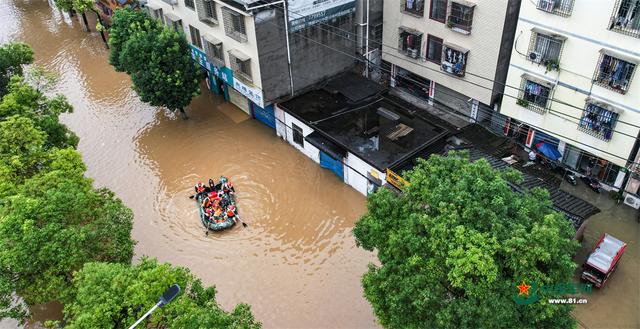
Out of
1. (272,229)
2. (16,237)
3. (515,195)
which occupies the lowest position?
(272,229)

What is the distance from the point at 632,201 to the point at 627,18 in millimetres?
10023

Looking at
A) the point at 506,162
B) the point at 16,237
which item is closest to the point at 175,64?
the point at 16,237

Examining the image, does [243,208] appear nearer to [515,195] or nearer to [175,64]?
[175,64]

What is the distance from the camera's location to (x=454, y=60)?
30016mm

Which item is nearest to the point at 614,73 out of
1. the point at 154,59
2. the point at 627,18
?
the point at 627,18

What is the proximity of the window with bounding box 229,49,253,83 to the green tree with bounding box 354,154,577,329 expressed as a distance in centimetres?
1618

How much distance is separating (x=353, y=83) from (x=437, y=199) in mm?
17993

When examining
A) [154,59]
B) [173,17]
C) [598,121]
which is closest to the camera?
[598,121]

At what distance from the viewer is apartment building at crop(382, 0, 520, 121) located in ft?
89.4

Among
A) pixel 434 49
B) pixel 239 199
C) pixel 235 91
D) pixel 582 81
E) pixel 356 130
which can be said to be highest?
pixel 582 81

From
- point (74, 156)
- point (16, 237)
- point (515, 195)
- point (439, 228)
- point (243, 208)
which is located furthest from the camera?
point (243, 208)

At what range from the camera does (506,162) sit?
26.8m

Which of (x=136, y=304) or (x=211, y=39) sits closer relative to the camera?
(x=136, y=304)

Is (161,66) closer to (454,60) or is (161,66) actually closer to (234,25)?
(234,25)
